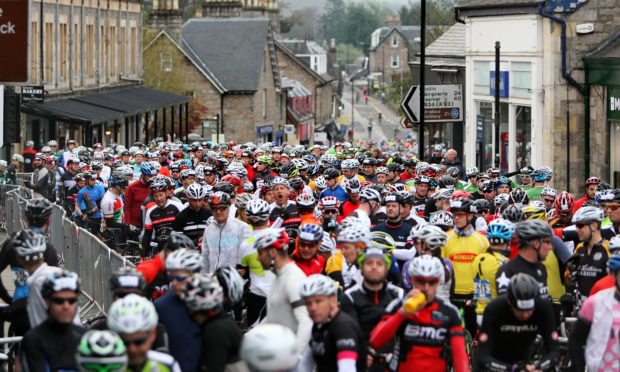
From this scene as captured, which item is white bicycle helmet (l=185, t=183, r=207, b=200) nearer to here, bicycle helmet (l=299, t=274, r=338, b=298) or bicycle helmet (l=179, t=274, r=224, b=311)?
bicycle helmet (l=179, t=274, r=224, b=311)

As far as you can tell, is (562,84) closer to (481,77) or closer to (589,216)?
(481,77)

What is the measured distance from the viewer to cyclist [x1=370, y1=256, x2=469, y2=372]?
27.7ft

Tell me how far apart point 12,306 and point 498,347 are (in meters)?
4.54

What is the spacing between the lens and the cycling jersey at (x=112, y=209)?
19641mm

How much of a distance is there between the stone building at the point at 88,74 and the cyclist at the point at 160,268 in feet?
99.7

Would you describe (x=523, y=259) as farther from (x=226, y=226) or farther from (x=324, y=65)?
(x=324, y=65)

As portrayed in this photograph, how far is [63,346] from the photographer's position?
26.2 feet

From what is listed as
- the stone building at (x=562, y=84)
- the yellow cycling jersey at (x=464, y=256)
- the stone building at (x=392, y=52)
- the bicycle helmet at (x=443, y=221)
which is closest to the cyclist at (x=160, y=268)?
the yellow cycling jersey at (x=464, y=256)

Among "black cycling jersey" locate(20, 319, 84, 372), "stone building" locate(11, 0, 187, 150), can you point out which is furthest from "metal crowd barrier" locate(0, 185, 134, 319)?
"stone building" locate(11, 0, 187, 150)

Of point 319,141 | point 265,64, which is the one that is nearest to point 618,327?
point 265,64

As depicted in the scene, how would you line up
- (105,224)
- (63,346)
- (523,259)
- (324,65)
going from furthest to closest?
(324,65)
(105,224)
(523,259)
(63,346)

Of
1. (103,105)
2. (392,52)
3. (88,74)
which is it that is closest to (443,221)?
(103,105)

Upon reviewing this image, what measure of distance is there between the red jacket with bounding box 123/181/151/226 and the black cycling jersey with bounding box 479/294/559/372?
33.4 ft

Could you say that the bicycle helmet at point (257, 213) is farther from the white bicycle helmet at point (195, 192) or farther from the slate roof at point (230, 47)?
the slate roof at point (230, 47)
